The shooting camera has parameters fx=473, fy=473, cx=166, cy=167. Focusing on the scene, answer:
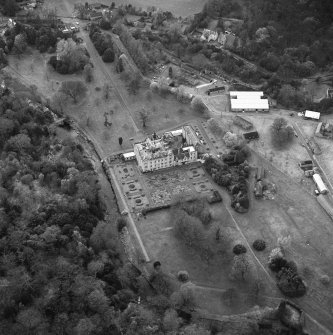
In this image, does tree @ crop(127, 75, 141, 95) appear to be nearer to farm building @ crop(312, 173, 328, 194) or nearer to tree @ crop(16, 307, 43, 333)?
farm building @ crop(312, 173, 328, 194)

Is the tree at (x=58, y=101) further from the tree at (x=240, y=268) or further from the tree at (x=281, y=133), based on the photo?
the tree at (x=240, y=268)

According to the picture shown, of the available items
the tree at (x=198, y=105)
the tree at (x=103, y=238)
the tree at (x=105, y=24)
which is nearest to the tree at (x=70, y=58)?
the tree at (x=105, y=24)

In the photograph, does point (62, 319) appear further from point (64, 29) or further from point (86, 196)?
point (64, 29)

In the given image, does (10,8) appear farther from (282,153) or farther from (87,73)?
(282,153)

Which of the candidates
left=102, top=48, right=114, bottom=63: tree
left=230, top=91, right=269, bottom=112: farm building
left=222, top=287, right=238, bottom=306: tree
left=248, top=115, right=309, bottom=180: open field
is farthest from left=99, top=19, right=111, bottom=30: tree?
left=222, top=287, right=238, bottom=306: tree

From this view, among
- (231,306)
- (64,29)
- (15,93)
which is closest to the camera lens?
(231,306)

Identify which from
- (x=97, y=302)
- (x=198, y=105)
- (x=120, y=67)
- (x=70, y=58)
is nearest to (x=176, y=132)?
(x=198, y=105)

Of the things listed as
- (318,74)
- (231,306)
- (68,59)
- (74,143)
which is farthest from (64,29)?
(231,306)
